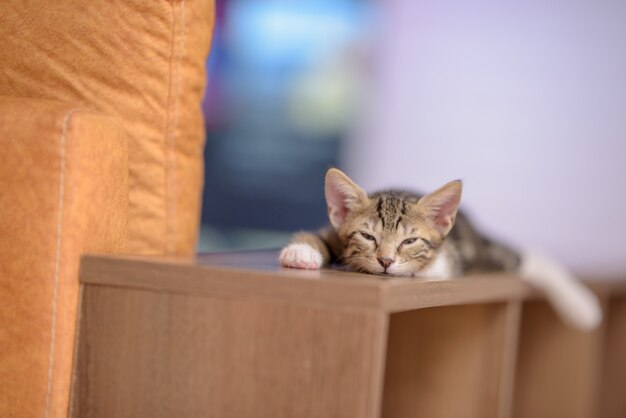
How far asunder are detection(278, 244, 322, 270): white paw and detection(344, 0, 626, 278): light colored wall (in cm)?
191

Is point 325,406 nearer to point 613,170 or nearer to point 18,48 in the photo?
point 18,48

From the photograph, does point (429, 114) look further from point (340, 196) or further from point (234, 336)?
point (234, 336)

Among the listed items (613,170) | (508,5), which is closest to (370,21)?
(508,5)

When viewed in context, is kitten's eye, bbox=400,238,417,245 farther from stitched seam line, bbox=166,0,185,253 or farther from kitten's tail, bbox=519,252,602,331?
kitten's tail, bbox=519,252,602,331

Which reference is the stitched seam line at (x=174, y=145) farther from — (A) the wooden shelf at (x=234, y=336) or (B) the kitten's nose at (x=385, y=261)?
(B) the kitten's nose at (x=385, y=261)

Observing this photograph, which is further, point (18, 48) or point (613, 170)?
point (613, 170)

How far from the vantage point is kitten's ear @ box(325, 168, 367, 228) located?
1479 millimetres

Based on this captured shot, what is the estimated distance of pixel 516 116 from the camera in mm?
3557

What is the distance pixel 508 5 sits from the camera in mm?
3619

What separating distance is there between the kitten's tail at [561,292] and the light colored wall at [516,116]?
2.78 ft

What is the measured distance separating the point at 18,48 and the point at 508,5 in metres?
2.68

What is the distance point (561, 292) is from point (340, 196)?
90 cm

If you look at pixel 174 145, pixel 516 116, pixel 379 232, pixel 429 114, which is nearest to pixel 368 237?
pixel 379 232

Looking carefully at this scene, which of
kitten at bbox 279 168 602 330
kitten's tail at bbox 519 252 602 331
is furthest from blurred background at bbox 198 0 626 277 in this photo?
kitten at bbox 279 168 602 330
